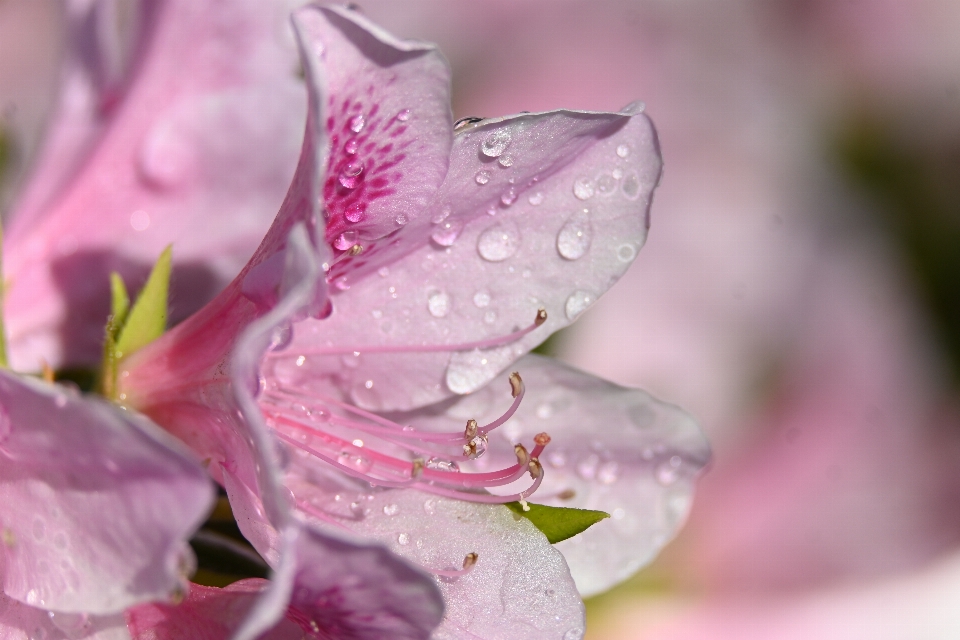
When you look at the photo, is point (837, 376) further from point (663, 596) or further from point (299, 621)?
point (299, 621)

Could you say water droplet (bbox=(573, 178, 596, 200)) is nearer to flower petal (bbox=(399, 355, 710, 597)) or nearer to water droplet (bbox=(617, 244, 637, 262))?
water droplet (bbox=(617, 244, 637, 262))

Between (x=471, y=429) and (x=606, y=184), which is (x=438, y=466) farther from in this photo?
(x=606, y=184)

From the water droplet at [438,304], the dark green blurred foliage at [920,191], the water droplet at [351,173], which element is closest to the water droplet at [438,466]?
the water droplet at [438,304]

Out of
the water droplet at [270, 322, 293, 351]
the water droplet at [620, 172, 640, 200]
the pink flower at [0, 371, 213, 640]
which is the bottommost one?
the pink flower at [0, 371, 213, 640]

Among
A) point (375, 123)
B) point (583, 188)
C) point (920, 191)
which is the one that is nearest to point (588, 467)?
point (583, 188)

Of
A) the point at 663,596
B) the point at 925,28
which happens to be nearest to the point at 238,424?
the point at 663,596

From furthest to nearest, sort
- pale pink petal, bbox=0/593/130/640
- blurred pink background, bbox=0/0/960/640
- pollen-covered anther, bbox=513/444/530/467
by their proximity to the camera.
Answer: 1. blurred pink background, bbox=0/0/960/640
2. pollen-covered anther, bbox=513/444/530/467
3. pale pink petal, bbox=0/593/130/640

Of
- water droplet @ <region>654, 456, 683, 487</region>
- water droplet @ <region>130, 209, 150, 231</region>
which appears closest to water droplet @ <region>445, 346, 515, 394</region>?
water droplet @ <region>654, 456, 683, 487</region>
